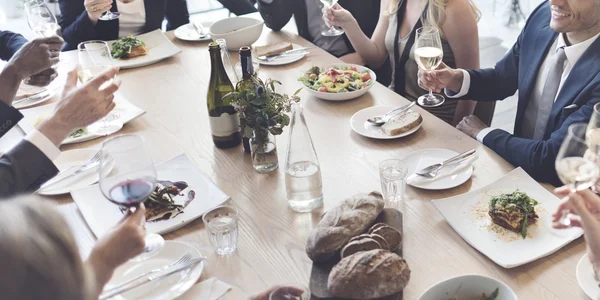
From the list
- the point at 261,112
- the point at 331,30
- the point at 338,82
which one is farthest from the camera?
the point at 331,30

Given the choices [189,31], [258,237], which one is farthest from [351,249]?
[189,31]

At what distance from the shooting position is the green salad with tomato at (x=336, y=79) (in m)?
2.12

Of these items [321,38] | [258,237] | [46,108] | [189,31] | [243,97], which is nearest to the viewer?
[258,237]

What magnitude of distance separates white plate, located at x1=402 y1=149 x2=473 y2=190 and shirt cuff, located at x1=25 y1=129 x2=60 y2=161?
95cm

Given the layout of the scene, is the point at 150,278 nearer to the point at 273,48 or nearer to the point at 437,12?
the point at 273,48

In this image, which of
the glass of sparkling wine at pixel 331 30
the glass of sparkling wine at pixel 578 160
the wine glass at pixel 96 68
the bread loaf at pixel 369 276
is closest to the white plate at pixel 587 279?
the glass of sparkling wine at pixel 578 160

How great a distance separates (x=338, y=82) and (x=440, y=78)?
14.3 inches

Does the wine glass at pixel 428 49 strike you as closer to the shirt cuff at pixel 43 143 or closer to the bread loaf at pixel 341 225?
the bread loaf at pixel 341 225

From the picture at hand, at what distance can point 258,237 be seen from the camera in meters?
1.43

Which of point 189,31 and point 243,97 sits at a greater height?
point 243,97

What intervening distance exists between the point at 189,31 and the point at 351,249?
1.94 m

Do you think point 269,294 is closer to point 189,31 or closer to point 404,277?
point 404,277

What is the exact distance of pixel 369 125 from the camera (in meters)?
1.91

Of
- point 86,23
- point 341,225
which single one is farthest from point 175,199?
point 86,23
